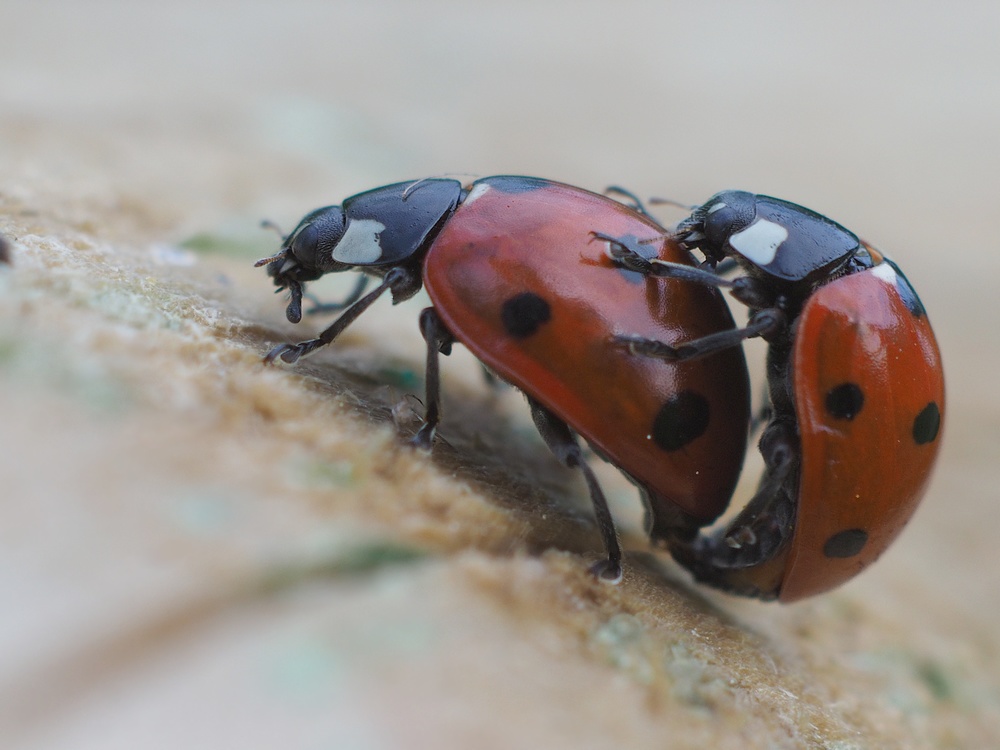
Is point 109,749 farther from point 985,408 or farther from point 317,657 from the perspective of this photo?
point 985,408

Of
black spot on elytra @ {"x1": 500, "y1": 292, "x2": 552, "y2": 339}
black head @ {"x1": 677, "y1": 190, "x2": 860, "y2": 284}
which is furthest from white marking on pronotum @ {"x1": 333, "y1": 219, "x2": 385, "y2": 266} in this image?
black head @ {"x1": 677, "y1": 190, "x2": 860, "y2": 284}

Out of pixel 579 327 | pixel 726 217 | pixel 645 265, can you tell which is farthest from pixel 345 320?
pixel 726 217

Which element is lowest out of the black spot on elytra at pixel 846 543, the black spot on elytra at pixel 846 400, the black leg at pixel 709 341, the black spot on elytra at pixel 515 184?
the black spot on elytra at pixel 846 543

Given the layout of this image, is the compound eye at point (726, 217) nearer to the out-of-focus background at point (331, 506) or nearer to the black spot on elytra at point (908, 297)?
the black spot on elytra at point (908, 297)

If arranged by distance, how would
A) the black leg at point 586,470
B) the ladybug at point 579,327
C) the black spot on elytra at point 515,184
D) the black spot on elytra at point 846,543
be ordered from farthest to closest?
1. the black spot on elytra at point 515,184
2. the black spot on elytra at point 846,543
3. the ladybug at point 579,327
4. the black leg at point 586,470

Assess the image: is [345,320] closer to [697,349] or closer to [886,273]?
[697,349]

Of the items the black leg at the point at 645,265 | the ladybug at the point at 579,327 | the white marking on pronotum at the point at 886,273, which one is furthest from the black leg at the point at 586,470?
the white marking on pronotum at the point at 886,273
